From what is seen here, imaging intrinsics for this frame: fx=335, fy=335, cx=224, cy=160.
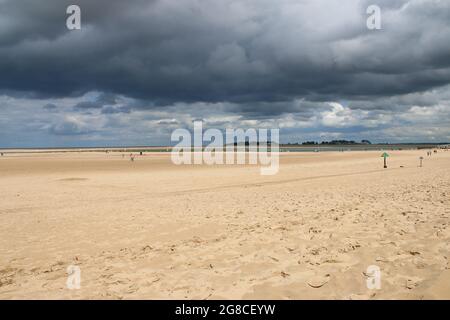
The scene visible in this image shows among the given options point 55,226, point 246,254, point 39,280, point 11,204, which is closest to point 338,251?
point 246,254

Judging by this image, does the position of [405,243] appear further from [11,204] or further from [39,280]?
[11,204]

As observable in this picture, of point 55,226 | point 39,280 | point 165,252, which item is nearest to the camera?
point 39,280

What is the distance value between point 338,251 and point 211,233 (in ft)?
12.4

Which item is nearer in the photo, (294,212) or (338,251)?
A: (338,251)

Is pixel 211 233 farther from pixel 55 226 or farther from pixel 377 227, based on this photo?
pixel 55 226
